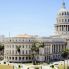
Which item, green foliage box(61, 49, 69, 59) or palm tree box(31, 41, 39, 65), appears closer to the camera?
palm tree box(31, 41, 39, 65)

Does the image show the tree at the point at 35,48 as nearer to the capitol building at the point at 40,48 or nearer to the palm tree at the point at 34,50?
the palm tree at the point at 34,50

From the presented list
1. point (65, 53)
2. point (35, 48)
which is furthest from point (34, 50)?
point (65, 53)

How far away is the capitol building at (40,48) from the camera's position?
9700 cm

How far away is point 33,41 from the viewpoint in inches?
3883

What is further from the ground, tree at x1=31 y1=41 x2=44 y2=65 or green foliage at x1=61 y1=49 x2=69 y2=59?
tree at x1=31 y1=41 x2=44 y2=65

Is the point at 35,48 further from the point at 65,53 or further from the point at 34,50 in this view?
the point at 65,53

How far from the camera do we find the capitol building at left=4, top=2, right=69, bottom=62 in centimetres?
9700

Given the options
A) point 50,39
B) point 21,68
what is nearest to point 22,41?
point 50,39

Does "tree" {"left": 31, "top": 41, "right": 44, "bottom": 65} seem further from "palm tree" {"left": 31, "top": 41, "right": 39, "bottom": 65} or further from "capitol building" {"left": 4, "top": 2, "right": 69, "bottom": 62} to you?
"capitol building" {"left": 4, "top": 2, "right": 69, "bottom": 62}

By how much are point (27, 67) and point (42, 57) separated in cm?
1677

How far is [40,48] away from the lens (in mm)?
98125

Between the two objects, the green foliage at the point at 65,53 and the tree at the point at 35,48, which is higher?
the tree at the point at 35,48

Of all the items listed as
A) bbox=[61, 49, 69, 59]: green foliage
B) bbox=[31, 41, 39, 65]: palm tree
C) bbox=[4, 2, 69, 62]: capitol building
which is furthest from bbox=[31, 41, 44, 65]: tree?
bbox=[61, 49, 69, 59]: green foliage

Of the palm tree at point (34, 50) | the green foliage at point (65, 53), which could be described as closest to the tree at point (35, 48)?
the palm tree at point (34, 50)
